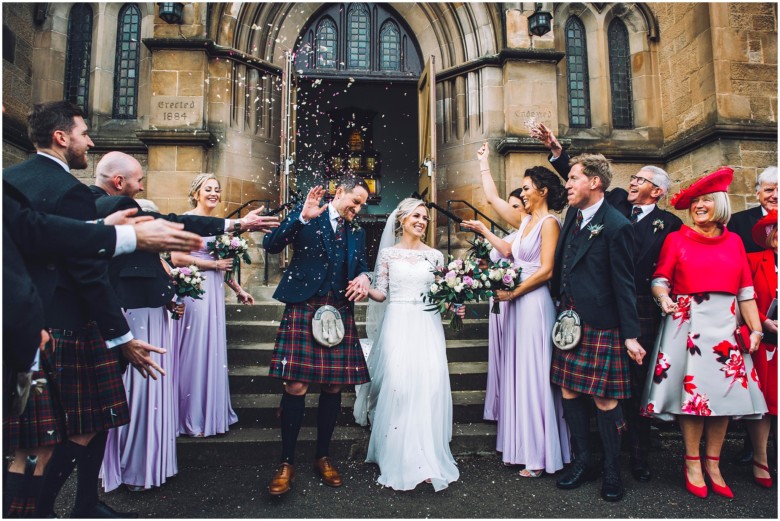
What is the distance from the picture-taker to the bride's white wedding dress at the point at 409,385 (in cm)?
350

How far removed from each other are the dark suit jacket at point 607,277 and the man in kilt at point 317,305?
5.11 ft

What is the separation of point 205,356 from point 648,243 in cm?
385

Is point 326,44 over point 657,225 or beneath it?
over

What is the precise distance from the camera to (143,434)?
3.43 metres

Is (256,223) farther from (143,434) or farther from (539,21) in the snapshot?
(539,21)

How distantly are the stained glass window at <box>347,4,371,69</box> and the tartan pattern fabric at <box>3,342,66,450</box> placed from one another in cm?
804

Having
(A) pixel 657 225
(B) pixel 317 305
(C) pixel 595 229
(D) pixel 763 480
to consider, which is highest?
(A) pixel 657 225

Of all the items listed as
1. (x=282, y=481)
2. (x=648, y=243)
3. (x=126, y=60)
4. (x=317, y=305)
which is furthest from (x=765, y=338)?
(x=126, y=60)

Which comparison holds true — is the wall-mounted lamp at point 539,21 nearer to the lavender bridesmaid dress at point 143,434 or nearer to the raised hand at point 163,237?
the lavender bridesmaid dress at point 143,434

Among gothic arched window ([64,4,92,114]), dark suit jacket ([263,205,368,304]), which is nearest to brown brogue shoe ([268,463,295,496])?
dark suit jacket ([263,205,368,304])

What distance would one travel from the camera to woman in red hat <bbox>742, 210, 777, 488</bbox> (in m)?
3.68

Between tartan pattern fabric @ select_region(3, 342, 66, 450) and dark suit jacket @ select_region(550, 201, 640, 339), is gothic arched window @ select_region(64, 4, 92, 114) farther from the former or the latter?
dark suit jacket @ select_region(550, 201, 640, 339)

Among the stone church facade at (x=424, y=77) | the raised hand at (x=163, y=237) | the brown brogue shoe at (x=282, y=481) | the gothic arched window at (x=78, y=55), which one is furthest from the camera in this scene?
the gothic arched window at (x=78, y=55)

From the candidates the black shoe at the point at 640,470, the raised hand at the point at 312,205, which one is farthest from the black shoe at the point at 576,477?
the raised hand at the point at 312,205
